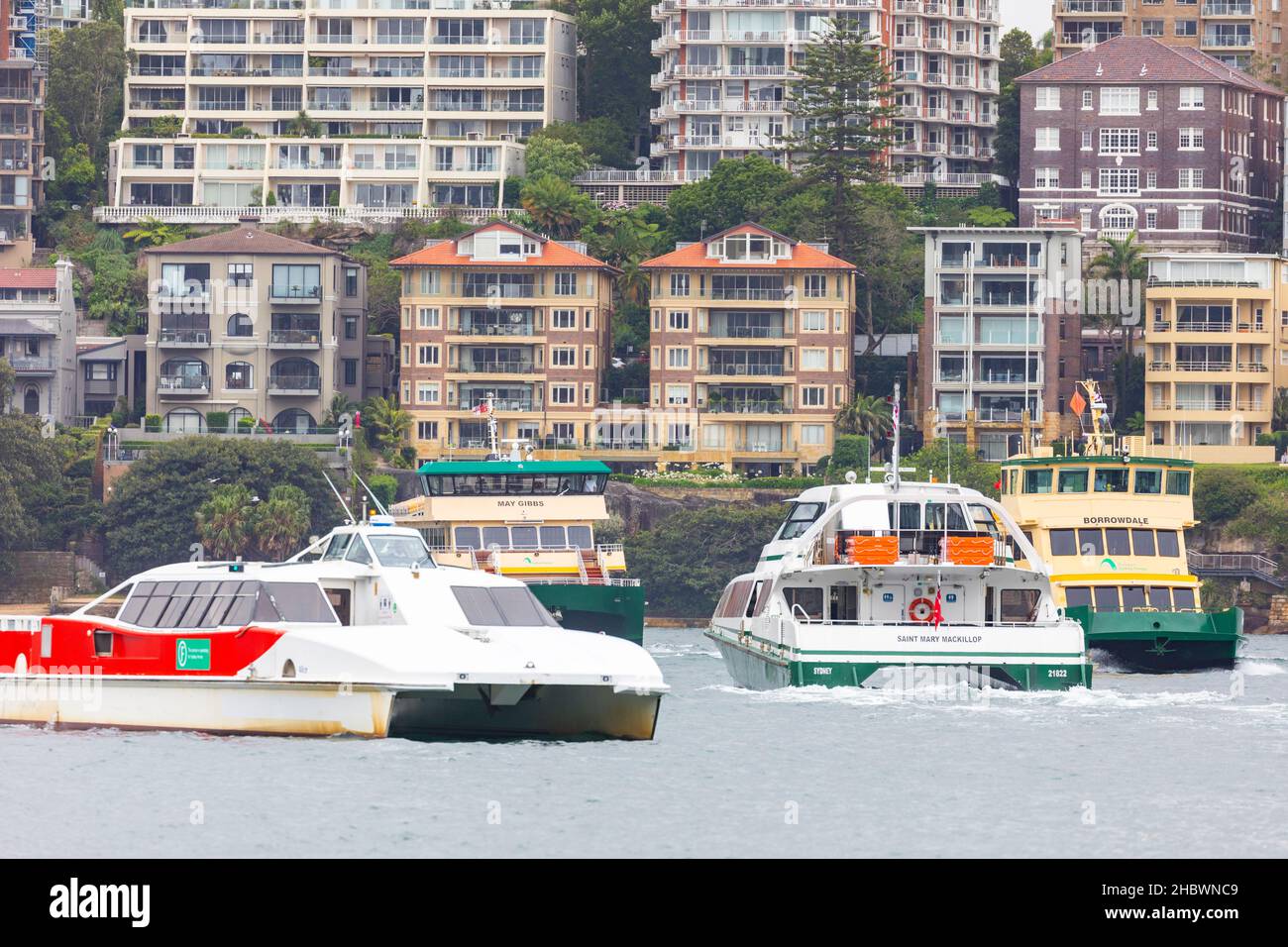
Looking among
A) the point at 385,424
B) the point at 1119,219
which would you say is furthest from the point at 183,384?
the point at 1119,219

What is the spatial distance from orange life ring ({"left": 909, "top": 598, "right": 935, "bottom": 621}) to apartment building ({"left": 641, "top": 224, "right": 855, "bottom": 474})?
254 ft

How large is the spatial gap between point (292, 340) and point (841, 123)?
33.3m

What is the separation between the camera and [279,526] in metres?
122

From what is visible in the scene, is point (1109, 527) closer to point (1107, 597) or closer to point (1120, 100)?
point (1107, 597)

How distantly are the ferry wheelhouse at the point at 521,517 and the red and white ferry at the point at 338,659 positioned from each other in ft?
113

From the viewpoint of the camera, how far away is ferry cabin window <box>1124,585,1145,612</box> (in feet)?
259

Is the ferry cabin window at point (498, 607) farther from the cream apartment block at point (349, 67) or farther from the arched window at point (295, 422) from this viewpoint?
the cream apartment block at point (349, 67)

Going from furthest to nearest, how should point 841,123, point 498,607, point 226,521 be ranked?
point 841,123 < point 226,521 < point 498,607

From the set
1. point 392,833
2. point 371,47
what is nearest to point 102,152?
point 371,47

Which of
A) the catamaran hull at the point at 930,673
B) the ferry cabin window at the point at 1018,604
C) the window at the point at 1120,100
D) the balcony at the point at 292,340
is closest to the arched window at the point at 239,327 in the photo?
the balcony at the point at 292,340

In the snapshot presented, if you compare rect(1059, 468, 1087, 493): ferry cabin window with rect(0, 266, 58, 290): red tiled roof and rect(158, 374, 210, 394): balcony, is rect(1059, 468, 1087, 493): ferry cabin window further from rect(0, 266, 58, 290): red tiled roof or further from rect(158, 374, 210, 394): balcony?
rect(0, 266, 58, 290): red tiled roof

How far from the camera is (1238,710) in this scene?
62.9 m

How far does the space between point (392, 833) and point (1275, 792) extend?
15.7 metres
